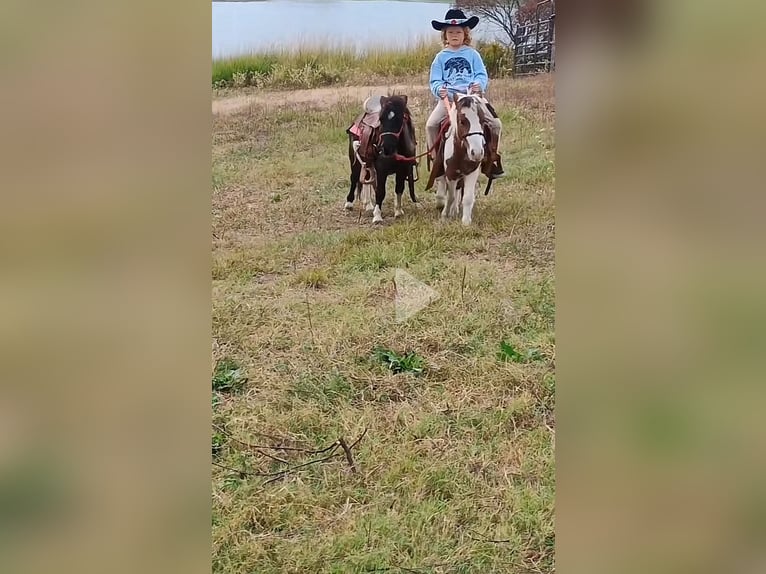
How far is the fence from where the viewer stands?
137 centimetres

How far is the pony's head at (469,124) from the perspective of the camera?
4.63 ft

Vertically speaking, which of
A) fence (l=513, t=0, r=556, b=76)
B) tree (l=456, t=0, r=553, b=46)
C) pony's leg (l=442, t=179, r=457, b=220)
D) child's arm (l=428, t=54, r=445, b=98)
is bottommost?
pony's leg (l=442, t=179, r=457, b=220)

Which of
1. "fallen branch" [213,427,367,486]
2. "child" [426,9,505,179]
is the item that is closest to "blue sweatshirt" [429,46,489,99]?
"child" [426,9,505,179]

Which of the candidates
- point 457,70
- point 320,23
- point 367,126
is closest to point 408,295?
point 367,126

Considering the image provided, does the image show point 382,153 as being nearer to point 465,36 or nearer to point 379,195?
point 379,195

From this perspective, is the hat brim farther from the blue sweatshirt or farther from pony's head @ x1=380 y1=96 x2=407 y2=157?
pony's head @ x1=380 y1=96 x2=407 y2=157

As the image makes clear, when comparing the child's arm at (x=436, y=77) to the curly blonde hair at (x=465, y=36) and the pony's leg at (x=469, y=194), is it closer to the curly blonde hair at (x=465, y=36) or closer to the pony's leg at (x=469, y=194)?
the curly blonde hair at (x=465, y=36)

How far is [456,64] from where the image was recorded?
1383mm

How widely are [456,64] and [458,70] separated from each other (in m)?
0.01

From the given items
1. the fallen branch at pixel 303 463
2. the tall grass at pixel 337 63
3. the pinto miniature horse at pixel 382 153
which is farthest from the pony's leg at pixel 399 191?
the fallen branch at pixel 303 463
